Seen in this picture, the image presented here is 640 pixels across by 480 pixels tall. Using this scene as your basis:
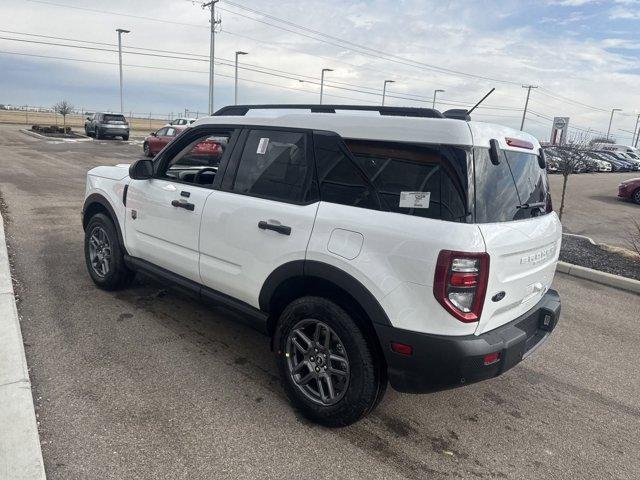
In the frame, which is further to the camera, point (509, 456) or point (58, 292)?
point (58, 292)

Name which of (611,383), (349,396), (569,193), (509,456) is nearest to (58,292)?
(349,396)

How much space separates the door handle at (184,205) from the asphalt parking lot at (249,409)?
111cm

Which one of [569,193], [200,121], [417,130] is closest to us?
[417,130]

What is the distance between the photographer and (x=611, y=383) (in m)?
3.72

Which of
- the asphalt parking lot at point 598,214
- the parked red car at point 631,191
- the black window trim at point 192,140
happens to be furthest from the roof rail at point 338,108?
the parked red car at point 631,191

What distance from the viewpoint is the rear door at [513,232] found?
8.32 ft

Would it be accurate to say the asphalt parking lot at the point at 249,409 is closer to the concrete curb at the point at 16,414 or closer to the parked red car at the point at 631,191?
the concrete curb at the point at 16,414

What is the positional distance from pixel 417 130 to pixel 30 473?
2634 mm

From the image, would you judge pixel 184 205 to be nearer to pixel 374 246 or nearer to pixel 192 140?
pixel 192 140

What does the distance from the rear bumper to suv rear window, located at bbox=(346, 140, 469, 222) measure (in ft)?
2.13

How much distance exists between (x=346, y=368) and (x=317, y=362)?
235 mm

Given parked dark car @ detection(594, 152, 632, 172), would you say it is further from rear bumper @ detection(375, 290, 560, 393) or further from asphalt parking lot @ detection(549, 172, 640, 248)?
rear bumper @ detection(375, 290, 560, 393)

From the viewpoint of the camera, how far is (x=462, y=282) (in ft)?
7.91

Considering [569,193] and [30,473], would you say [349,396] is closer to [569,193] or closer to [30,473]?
[30,473]
